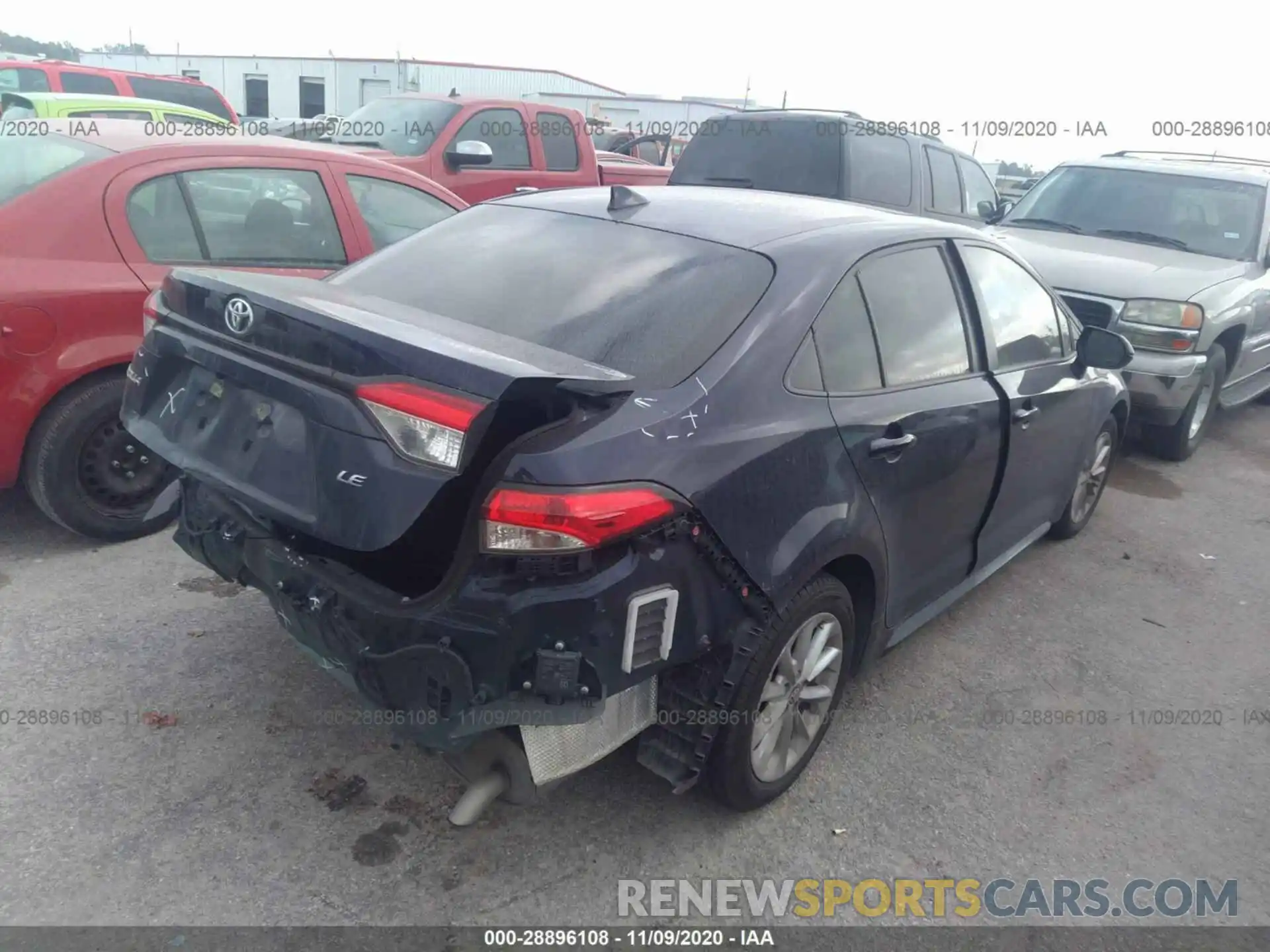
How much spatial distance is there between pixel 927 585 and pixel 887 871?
3.46 feet

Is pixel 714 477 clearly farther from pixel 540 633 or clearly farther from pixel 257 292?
pixel 257 292

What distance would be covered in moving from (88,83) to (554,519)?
14844 mm

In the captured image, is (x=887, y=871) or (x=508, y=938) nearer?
(x=508, y=938)

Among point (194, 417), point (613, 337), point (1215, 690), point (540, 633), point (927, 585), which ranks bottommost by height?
point (1215, 690)

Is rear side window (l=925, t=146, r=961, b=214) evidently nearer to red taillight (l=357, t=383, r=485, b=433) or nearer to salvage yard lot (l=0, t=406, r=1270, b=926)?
salvage yard lot (l=0, t=406, r=1270, b=926)

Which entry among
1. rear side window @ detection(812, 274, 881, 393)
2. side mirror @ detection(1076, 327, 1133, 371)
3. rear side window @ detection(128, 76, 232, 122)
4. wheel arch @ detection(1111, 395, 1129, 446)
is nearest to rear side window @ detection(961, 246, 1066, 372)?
side mirror @ detection(1076, 327, 1133, 371)

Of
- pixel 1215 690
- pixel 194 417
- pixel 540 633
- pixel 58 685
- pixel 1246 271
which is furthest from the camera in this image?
pixel 1246 271

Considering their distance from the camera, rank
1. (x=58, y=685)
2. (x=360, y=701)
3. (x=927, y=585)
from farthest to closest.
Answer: (x=927, y=585) → (x=58, y=685) → (x=360, y=701)

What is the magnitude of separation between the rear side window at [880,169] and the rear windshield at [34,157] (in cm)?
519

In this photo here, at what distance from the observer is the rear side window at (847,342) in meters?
2.85

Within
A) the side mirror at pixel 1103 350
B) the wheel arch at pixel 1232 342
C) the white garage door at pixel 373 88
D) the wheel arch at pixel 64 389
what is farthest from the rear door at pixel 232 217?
the white garage door at pixel 373 88

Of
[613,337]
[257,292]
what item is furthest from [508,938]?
[257,292]

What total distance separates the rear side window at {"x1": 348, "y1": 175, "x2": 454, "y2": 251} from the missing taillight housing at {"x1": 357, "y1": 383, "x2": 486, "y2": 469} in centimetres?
292

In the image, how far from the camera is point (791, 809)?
9.98 feet
